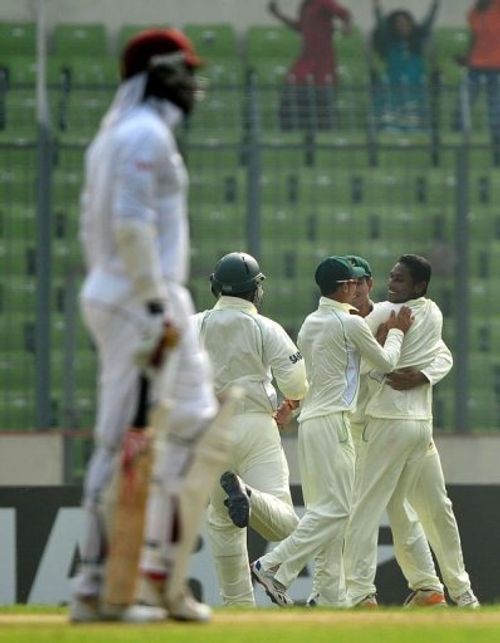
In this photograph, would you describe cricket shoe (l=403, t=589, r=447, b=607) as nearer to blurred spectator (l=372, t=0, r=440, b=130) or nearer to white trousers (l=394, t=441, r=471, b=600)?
white trousers (l=394, t=441, r=471, b=600)

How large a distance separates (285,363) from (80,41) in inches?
374

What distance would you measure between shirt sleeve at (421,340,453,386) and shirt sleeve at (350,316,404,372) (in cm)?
39

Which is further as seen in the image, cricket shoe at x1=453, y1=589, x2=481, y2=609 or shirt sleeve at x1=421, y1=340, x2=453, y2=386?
shirt sleeve at x1=421, y1=340, x2=453, y2=386

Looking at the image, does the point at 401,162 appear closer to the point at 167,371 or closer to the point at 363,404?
the point at 363,404

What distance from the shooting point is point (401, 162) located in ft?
51.9

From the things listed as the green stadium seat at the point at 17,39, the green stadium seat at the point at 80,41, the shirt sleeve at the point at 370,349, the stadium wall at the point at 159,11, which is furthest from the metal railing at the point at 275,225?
the shirt sleeve at the point at 370,349

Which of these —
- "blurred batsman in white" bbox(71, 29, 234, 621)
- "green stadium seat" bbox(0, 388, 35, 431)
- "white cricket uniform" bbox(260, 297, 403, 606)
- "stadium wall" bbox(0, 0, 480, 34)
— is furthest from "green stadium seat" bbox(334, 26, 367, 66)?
"blurred batsman in white" bbox(71, 29, 234, 621)

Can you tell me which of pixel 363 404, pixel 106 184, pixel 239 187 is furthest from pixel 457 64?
pixel 106 184

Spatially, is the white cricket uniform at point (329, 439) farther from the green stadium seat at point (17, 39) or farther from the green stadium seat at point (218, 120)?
the green stadium seat at point (17, 39)

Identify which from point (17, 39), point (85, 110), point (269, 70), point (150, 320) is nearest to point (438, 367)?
point (150, 320)

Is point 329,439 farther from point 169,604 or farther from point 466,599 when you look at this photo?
point 169,604

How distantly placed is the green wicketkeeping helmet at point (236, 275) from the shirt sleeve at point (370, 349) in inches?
22.7

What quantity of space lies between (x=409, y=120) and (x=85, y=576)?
35.8 feet

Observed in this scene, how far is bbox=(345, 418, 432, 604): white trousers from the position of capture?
10.6 m
